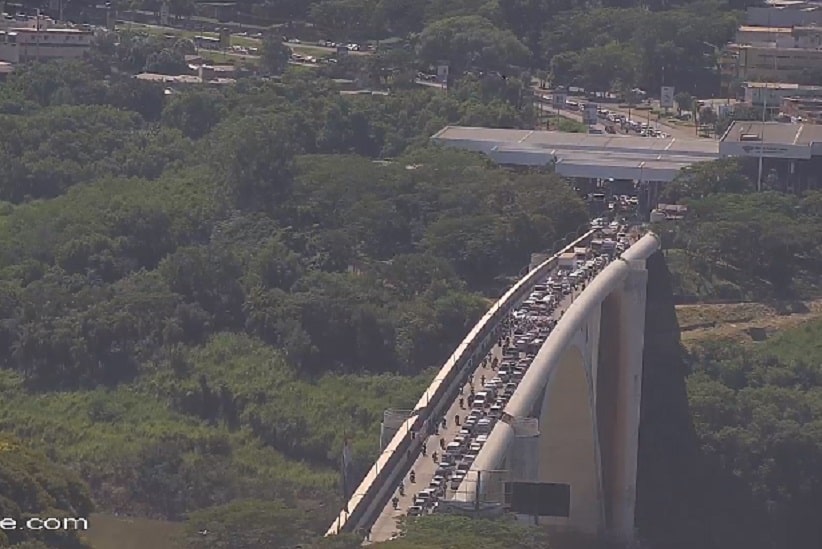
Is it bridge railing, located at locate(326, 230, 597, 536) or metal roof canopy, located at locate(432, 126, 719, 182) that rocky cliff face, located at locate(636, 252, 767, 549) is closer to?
bridge railing, located at locate(326, 230, 597, 536)

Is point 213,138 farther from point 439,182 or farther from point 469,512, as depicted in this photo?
point 469,512

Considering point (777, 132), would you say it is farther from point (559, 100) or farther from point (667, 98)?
point (559, 100)

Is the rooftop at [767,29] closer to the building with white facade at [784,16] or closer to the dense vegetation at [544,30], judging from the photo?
the dense vegetation at [544,30]

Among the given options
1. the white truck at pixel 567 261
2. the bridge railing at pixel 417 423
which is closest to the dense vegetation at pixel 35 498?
the bridge railing at pixel 417 423

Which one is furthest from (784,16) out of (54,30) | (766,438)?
(766,438)

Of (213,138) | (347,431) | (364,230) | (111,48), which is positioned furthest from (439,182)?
(111,48)
